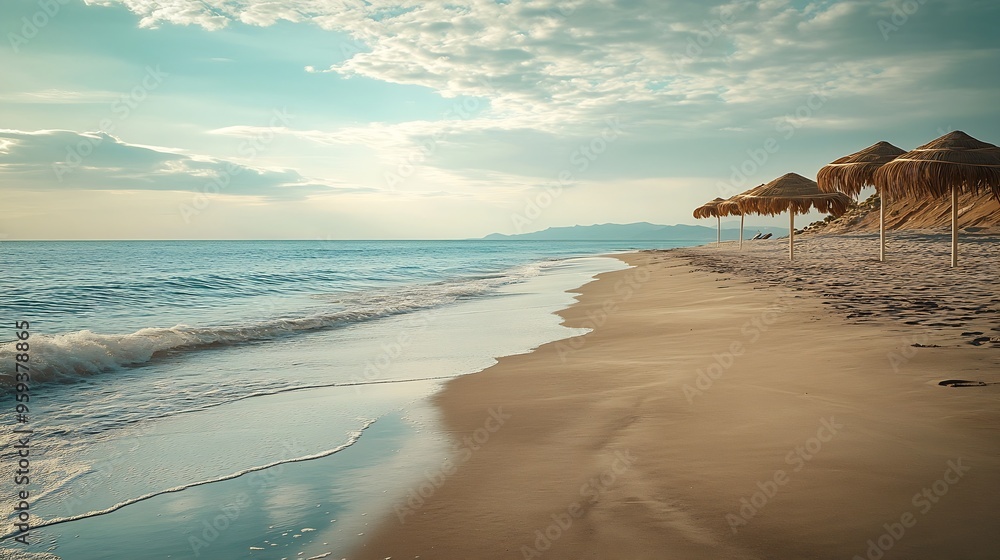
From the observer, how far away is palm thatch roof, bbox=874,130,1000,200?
13508mm

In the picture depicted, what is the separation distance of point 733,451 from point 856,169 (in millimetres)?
17761

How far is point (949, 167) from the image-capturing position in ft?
44.6

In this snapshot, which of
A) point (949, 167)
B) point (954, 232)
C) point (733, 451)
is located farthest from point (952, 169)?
point (733, 451)

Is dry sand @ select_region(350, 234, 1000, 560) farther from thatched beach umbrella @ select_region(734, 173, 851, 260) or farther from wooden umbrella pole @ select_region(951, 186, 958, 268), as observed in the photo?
thatched beach umbrella @ select_region(734, 173, 851, 260)

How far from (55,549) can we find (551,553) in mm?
2494

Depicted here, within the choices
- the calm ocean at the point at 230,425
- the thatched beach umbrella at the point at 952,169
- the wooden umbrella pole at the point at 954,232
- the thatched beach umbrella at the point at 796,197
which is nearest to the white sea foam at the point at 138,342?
the calm ocean at the point at 230,425

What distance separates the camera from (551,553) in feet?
8.29

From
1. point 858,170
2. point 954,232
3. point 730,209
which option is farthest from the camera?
point 730,209

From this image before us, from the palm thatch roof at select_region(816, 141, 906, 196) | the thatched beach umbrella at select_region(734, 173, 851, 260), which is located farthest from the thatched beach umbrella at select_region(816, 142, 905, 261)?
the thatched beach umbrella at select_region(734, 173, 851, 260)

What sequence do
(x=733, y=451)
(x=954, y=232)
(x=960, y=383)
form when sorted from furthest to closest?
1. (x=954, y=232)
2. (x=960, y=383)
3. (x=733, y=451)

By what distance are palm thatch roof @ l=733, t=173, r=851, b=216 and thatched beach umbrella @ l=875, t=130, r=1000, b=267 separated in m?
9.56

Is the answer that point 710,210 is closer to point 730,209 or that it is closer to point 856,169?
point 730,209

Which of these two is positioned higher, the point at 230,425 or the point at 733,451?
the point at 733,451

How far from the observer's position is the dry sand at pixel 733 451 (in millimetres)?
2561
